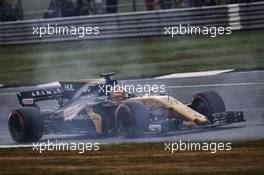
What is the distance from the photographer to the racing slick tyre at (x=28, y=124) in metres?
12.5

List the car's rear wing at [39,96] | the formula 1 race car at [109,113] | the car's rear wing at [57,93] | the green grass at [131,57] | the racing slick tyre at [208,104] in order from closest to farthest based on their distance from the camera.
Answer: the formula 1 race car at [109,113], the racing slick tyre at [208,104], the car's rear wing at [57,93], the car's rear wing at [39,96], the green grass at [131,57]

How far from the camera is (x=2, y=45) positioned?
26.9 metres

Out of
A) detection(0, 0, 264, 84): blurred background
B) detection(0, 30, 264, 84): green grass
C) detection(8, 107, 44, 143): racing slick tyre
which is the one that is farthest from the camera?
detection(0, 0, 264, 84): blurred background

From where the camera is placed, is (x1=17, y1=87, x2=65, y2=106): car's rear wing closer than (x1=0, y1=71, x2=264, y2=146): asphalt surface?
No

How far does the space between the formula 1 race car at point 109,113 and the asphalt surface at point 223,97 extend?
147 mm

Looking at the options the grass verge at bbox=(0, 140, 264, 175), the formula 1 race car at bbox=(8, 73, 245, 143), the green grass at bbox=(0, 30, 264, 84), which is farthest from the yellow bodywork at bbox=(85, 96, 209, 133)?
the green grass at bbox=(0, 30, 264, 84)

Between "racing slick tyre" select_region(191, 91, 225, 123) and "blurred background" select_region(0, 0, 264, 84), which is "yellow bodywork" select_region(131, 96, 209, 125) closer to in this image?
"racing slick tyre" select_region(191, 91, 225, 123)

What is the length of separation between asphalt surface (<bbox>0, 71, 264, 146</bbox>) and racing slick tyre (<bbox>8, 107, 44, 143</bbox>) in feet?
0.64

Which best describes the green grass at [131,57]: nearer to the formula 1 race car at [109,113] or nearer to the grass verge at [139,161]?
the formula 1 race car at [109,113]

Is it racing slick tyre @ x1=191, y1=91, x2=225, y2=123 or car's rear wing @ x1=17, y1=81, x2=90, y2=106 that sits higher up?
car's rear wing @ x1=17, y1=81, x2=90, y2=106

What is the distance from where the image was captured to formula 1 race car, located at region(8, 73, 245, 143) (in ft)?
39.3

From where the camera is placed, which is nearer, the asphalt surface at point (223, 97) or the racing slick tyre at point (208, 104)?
the asphalt surface at point (223, 97)

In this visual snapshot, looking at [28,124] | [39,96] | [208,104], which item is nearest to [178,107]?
[208,104]

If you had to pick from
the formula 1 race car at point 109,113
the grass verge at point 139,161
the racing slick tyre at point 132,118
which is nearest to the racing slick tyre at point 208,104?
the formula 1 race car at point 109,113
